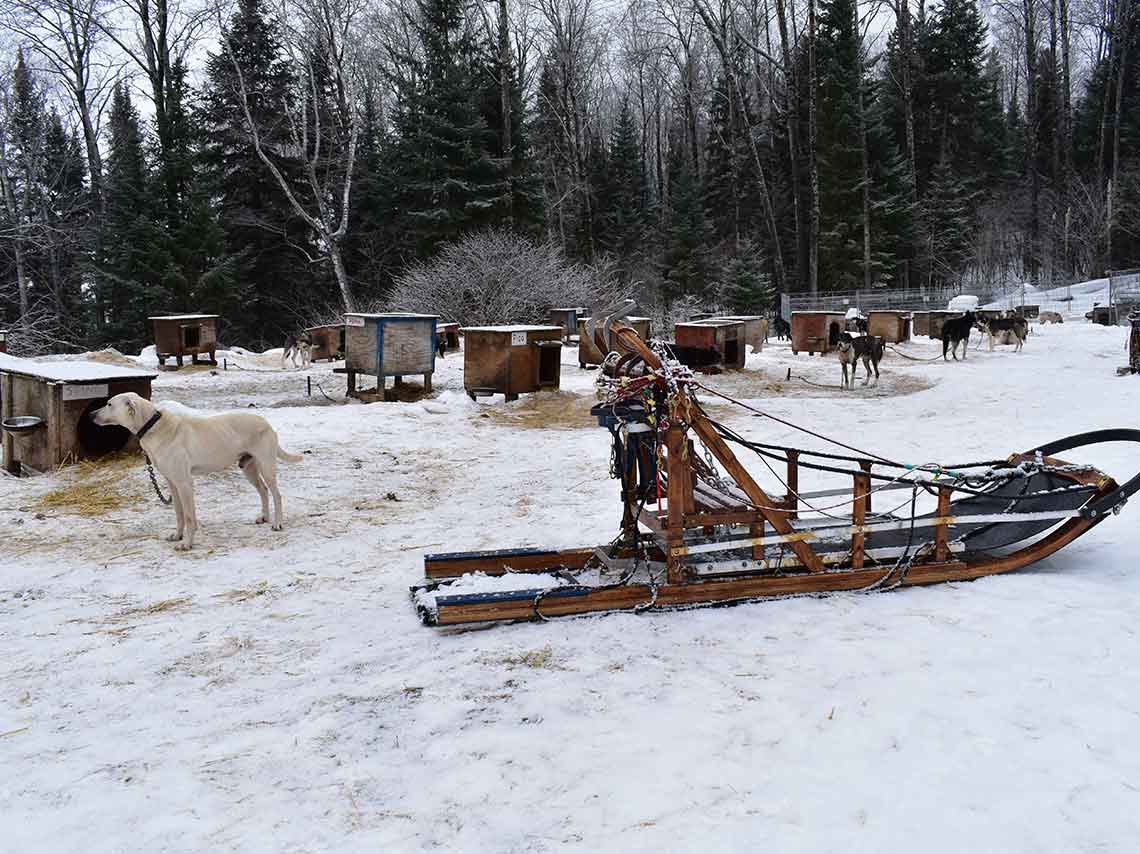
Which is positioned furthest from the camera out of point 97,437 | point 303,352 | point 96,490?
point 303,352

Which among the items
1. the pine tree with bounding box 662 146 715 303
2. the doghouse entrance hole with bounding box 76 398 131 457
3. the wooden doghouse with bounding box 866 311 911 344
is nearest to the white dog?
the doghouse entrance hole with bounding box 76 398 131 457

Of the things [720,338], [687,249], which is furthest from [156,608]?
[687,249]

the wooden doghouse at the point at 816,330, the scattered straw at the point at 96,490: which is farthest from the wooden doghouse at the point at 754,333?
the scattered straw at the point at 96,490

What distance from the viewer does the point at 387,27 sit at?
32.4 meters

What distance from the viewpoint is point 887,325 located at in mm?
22016

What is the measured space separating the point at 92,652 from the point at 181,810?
159 centimetres

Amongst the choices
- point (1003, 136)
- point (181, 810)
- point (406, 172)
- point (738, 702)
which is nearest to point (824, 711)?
point (738, 702)

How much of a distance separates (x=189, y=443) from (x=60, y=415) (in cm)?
273

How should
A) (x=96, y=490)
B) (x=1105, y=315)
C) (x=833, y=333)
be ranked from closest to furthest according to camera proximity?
(x=96, y=490) → (x=833, y=333) → (x=1105, y=315)

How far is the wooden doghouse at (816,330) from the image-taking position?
19938 millimetres

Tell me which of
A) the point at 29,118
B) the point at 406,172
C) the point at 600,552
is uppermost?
the point at 29,118

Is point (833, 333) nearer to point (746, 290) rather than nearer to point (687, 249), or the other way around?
point (746, 290)

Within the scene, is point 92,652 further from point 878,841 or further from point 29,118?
point 29,118

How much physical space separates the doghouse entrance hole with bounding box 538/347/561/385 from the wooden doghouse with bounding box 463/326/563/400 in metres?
0.04
